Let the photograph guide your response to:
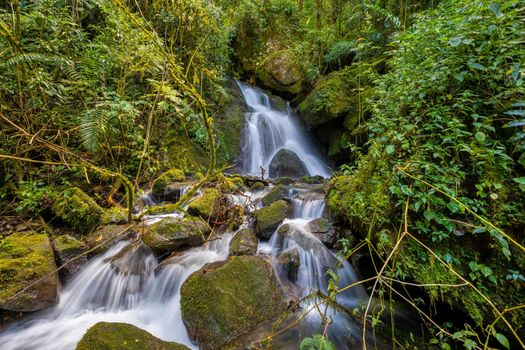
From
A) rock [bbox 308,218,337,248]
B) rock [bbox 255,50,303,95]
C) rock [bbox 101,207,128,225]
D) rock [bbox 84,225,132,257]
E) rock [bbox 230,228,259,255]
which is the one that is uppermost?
rock [bbox 255,50,303,95]

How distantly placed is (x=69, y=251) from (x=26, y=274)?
2.25 feet

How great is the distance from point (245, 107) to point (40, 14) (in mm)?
6460

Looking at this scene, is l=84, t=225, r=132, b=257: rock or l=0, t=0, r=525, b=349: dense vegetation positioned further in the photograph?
l=84, t=225, r=132, b=257: rock

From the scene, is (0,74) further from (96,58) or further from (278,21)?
(278,21)

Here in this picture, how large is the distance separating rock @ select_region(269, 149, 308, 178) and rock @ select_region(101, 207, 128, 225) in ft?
16.3

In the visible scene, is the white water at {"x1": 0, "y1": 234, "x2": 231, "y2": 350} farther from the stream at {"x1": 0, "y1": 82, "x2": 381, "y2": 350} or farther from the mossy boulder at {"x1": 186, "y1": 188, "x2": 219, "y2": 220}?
the mossy boulder at {"x1": 186, "y1": 188, "x2": 219, "y2": 220}

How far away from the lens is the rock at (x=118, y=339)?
6.84ft

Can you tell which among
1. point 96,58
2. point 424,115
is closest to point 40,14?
point 96,58

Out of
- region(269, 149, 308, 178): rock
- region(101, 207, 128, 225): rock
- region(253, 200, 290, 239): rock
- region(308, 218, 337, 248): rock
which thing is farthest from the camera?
region(269, 149, 308, 178): rock

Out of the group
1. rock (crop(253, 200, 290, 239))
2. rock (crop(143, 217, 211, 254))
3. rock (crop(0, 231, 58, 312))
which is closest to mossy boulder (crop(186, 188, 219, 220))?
rock (crop(143, 217, 211, 254))

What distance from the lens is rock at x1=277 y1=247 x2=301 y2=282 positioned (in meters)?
3.58

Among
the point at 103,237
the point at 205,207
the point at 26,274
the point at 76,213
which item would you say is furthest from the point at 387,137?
the point at 76,213

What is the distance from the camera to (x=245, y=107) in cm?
981

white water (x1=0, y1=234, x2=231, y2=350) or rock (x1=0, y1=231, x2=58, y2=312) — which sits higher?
rock (x1=0, y1=231, x2=58, y2=312)
